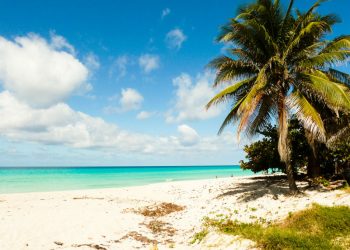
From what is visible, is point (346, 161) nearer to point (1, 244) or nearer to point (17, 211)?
point (1, 244)

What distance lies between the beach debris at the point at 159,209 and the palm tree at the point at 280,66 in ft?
13.9

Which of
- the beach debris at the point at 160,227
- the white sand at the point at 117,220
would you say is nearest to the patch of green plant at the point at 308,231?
the white sand at the point at 117,220

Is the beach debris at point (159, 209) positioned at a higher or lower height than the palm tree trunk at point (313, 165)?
lower

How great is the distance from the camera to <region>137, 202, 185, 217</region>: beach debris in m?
12.2

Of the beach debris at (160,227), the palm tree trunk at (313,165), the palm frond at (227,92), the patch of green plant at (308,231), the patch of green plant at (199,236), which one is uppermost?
the palm frond at (227,92)

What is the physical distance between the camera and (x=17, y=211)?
1174 cm

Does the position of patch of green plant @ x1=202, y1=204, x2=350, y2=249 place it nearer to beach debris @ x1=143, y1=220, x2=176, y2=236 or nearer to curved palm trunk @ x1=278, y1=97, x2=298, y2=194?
beach debris @ x1=143, y1=220, x2=176, y2=236

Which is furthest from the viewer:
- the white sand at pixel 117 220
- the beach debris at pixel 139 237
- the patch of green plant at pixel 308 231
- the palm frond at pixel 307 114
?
the palm frond at pixel 307 114

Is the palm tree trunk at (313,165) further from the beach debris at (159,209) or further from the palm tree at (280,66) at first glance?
the beach debris at (159,209)

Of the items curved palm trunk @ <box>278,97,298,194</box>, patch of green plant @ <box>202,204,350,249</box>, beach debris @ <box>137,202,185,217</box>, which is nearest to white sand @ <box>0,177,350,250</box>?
beach debris @ <box>137,202,185,217</box>

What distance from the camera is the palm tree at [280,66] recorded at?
11.0 m

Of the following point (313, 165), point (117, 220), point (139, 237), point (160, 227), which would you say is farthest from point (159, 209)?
point (313, 165)

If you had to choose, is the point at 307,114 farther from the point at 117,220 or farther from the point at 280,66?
the point at 117,220

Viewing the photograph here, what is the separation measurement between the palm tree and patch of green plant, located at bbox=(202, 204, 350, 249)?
163 inches
